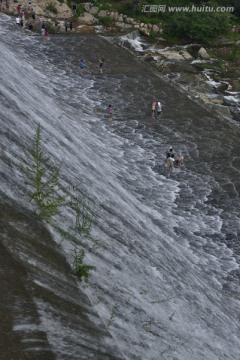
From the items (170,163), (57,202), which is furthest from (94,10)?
(57,202)

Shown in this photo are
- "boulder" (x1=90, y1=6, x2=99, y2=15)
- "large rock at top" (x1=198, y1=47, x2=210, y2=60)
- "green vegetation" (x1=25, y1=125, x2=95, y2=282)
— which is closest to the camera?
"green vegetation" (x1=25, y1=125, x2=95, y2=282)

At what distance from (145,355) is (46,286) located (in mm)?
2231

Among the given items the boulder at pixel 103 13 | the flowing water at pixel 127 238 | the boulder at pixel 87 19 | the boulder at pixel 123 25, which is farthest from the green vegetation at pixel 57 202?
the boulder at pixel 103 13

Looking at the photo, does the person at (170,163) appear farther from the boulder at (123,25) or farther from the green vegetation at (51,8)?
the green vegetation at (51,8)

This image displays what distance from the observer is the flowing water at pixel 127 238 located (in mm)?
7102

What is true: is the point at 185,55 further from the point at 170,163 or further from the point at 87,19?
the point at 170,163

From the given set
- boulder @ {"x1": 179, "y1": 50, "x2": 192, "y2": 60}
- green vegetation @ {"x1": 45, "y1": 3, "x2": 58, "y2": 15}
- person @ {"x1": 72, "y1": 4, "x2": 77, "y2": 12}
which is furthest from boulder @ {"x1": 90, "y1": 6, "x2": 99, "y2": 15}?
boulder @ {"x1": 179, "y1": 50, "x2": 192, "y2": 60}

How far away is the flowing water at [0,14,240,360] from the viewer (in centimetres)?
710

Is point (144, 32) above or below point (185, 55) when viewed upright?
above

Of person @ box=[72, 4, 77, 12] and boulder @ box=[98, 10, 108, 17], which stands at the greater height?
person @ box=[72, 4, 77, 12]

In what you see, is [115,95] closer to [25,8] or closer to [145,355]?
[25,8]

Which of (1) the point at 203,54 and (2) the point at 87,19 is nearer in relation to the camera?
(1) the point at 203,54

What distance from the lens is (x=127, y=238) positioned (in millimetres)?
11492

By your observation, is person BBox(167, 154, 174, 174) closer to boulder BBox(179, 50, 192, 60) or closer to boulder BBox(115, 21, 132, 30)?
boulder BBox(179, 50, 192, 60)
